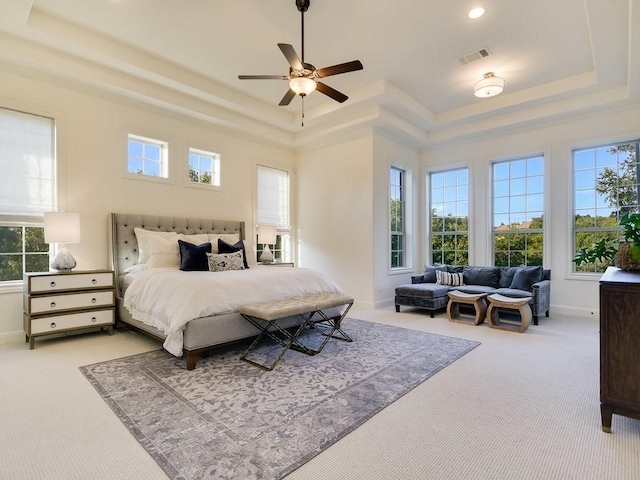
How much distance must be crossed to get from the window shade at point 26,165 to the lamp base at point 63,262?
0.57 metres

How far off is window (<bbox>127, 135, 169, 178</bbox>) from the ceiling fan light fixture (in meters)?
2.75

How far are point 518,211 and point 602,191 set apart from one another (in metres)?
1.13

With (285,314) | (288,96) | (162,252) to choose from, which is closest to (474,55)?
(288,96)

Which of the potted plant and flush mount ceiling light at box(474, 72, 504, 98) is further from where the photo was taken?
flush mount ceiling light at box(474, 72, 504, 98)

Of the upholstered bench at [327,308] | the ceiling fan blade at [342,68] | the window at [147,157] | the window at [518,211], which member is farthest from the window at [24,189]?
the window at [518,211]

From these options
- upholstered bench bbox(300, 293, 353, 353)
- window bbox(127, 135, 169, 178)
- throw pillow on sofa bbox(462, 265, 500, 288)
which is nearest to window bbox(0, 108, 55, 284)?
window bbox(127, 135, 169, 178)

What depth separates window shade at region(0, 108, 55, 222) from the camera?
3688 mm

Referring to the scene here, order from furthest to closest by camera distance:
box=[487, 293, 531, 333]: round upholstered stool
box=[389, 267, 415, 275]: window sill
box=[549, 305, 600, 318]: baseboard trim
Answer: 1. box=[389, 267, 415, 275]: window sill
2. box=[549, 305, 600, 318]: baseboard trim
3. box=[487, 293, 531, 333]: round upholstered stool

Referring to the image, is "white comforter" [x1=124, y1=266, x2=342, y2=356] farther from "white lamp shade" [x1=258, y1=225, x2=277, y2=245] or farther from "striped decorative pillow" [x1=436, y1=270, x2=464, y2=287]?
"striped decorative pillow" [x1=436, y1=270, x2=464, y2=287]

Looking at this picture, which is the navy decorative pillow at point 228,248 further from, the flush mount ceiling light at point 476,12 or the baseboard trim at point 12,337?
the flush mount ceiling light at point 476,12

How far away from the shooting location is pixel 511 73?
15.0 feet

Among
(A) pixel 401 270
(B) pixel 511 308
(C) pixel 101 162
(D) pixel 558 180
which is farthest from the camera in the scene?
(A) pixel 401 270

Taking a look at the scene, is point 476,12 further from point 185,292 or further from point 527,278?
point 185,292

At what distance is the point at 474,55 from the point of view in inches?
162
